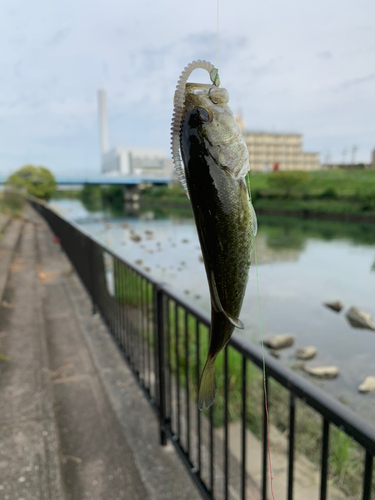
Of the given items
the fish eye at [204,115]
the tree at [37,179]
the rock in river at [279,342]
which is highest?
the tree at [37,179]

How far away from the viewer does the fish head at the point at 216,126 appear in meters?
0.52

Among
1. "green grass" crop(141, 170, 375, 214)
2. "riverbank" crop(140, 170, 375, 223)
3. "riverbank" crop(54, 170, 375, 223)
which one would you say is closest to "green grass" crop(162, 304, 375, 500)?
"green grass" crop(141, 170, 375, 214)

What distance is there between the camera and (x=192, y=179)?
1.70 feet

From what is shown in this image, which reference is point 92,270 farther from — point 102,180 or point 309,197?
point 102,180

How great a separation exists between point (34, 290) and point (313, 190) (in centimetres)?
2667

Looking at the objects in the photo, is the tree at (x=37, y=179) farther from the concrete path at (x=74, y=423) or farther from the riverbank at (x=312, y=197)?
the concrete path at (x=74, y=423)

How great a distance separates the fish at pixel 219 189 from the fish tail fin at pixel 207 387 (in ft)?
0.41

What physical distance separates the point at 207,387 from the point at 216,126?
1.39ft

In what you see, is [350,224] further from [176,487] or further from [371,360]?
[176,487]

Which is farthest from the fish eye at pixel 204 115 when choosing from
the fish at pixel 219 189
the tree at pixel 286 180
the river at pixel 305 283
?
the tree at pixel 286 180

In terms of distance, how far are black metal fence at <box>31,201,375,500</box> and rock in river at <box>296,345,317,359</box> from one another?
178 cm

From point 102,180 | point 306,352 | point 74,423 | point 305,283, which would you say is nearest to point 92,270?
point 74,423

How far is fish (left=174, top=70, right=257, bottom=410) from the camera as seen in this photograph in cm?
52

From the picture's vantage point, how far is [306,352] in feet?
23.7
